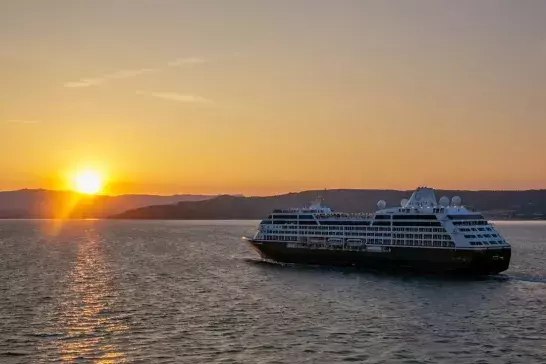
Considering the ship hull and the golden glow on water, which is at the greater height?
the ship hull

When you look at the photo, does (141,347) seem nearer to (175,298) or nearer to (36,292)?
(175,298)

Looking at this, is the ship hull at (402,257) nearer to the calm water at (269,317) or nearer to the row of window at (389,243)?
the row of window at (389,243)

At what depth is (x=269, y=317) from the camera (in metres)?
52.3

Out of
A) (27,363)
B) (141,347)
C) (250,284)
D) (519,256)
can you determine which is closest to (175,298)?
(250,284)

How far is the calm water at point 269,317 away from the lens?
40.5 m

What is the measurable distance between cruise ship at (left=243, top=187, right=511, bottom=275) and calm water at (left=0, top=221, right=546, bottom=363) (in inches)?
173

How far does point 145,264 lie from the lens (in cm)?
10312

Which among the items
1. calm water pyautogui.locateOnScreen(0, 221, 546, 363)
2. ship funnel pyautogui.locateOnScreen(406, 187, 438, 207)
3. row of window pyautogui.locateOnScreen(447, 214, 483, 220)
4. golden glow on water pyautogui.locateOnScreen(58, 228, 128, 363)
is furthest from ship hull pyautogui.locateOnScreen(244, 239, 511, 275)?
golden glow on water pyautogui.locateOnScreen(58, 228, 128, 363)

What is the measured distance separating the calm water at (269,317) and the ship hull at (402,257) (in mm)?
2623

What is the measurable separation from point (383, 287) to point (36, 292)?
38.1 meters

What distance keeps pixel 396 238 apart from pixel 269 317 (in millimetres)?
42262

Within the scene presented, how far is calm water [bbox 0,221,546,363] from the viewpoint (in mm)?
40500

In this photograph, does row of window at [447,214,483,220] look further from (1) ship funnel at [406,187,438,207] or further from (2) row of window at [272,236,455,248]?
(1) ship funnel at [406,187,438,207]

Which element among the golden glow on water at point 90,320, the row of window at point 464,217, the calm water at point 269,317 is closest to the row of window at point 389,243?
the row of window at point 464,217
